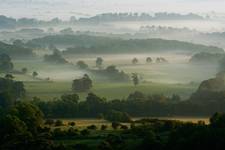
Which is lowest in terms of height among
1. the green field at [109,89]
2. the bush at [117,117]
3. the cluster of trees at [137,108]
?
the bush at [117,117]

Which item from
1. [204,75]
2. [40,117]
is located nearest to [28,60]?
[204,75]

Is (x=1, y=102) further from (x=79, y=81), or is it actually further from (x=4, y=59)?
(x=4, y=59)

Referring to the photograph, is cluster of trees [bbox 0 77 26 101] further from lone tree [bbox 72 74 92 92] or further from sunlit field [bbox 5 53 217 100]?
lone tree [bbox 72 74 92 92]

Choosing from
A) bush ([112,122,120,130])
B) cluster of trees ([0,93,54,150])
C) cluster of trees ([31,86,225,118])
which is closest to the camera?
cluster of trees ([0,93,54,150])

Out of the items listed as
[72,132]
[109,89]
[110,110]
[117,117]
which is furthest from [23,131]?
[109,89]

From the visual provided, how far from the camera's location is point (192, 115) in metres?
81.2

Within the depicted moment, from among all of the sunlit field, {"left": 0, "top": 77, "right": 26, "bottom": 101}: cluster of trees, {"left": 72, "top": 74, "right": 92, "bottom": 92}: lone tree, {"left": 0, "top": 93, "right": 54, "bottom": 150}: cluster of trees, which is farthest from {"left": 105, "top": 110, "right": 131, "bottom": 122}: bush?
{"left": 72, "top": 74, "right": 92, "bottom": 92}: lone tree

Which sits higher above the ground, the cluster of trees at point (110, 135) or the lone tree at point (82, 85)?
the lone tree at point (82, 85)

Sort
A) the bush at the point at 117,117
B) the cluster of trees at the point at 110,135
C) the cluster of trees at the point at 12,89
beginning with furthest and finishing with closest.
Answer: the cluster of trees at the point at 12,89 → the bush at the point at 117,117 → the cluster of trees at the point at 110,135

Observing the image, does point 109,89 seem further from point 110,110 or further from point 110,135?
point 110,135

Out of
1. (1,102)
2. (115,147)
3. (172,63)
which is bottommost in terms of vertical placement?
(115,147)

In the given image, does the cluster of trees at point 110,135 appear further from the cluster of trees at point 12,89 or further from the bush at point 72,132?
the cluster of trees at point 12,89

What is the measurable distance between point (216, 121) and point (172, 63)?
126832 millimetres

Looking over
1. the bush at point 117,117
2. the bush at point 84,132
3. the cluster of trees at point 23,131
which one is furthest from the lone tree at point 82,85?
the bush at point 84,132
